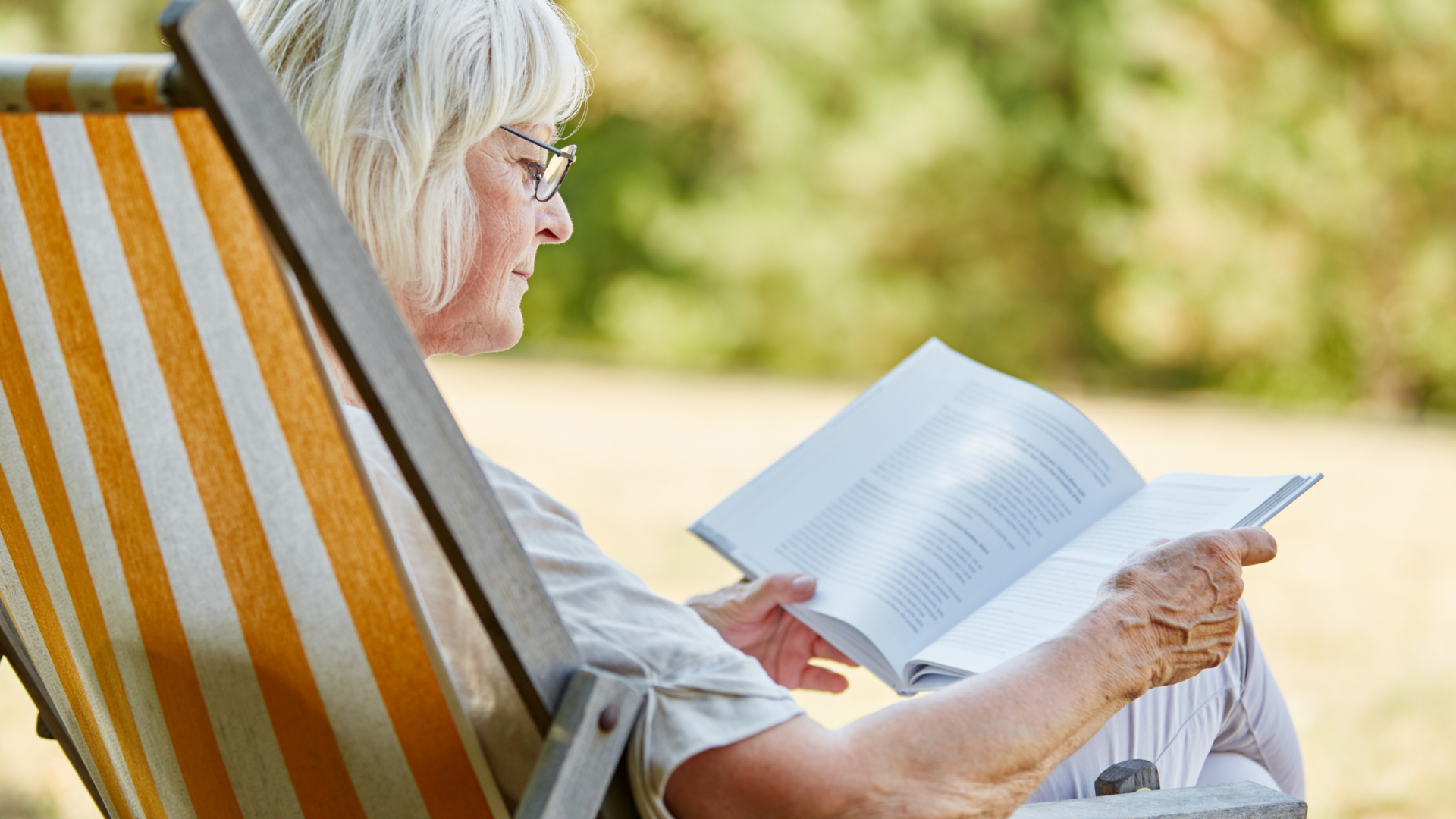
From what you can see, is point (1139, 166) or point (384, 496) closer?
point (384, 496)

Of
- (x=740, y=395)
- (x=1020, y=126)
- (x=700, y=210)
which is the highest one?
(x=1020, y=126)

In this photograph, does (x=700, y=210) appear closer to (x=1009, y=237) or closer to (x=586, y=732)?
(x=1009, y=237)

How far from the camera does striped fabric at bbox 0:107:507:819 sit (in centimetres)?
100

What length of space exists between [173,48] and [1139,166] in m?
11.5

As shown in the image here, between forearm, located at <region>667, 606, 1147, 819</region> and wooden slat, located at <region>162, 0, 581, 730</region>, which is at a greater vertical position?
wooden slat, located at <region>162, 0, 581, 730</region>

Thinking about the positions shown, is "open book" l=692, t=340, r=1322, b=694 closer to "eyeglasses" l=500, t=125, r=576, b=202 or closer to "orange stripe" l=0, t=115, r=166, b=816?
"eyeglasses" l=500, t=125, r=576, b=202

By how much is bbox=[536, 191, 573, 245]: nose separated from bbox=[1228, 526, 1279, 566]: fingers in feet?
2.86

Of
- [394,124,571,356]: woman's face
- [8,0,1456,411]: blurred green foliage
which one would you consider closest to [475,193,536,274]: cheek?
[394,124,571,356]: woman's face

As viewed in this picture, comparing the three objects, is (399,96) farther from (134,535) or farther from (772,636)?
(772,636)

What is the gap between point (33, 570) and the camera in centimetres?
123

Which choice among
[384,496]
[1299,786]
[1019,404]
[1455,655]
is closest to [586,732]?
[384,496]

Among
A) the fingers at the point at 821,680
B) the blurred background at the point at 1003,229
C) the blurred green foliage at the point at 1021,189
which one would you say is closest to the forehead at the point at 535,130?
the fingers at the point at 821,680

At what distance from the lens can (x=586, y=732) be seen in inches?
35.9

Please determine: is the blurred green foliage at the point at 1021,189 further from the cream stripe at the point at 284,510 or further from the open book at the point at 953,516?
the cream stripe at the point at 284,510
